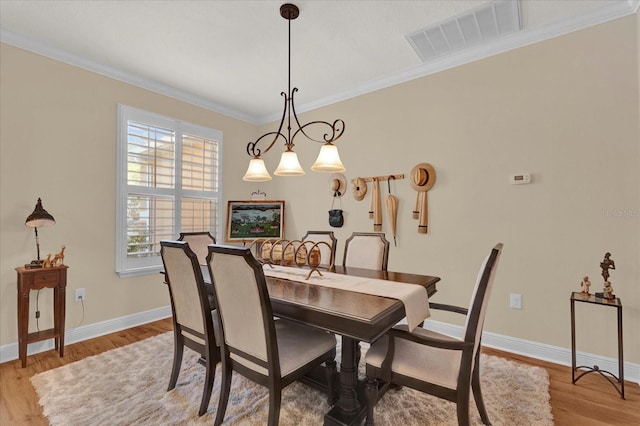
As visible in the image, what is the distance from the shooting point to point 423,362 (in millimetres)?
1527

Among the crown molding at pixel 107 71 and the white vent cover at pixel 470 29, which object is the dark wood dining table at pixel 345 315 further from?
the crown molding at pixel 107 71

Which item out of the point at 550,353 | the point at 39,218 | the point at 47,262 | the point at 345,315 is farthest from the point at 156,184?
the point at 550,353

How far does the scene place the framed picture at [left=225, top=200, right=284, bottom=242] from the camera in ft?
13.7

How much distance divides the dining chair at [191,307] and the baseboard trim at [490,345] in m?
1.55

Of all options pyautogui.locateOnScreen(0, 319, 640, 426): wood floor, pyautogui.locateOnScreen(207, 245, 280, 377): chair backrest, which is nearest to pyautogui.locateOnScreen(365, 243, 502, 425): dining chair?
pyautogui.locateOnScreen(207, 245, 280, 377): chair backrest

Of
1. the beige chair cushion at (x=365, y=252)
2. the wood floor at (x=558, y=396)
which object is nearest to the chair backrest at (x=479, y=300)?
the wood floor at (x=558, y=396)

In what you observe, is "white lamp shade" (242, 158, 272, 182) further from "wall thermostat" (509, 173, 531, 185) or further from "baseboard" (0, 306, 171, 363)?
"baseboard" (0, 306, 171, 363)

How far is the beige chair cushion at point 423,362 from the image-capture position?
145cm

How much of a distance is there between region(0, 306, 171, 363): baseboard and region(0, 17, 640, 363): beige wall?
0.24 ft

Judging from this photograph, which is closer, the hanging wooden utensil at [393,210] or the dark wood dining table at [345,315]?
the dark wood dining table at [345,315]

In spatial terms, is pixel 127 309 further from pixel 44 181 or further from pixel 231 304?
pixel 231 304

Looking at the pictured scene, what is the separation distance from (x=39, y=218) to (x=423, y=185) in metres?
3.41


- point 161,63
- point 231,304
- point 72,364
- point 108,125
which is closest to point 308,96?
point 161,63

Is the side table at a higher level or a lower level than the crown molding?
lower
